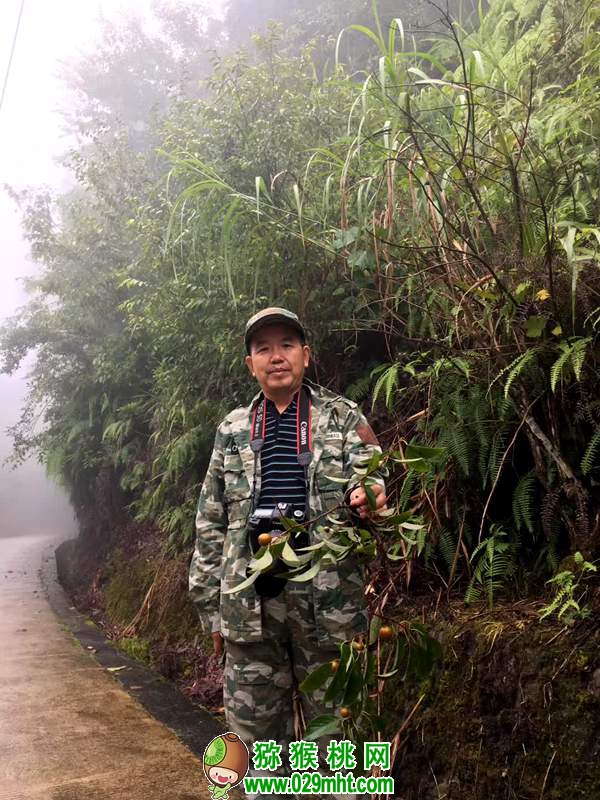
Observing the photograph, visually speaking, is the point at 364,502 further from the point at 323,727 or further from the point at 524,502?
the point at 524,502

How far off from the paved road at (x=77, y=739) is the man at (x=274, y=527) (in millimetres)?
713

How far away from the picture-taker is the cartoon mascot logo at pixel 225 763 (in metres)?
1.77

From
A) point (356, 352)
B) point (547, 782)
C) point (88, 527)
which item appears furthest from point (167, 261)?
point (88, 527)

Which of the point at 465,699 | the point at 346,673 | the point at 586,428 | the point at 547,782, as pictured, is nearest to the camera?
the point at 346,673

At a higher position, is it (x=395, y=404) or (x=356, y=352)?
(x=356, y=352)

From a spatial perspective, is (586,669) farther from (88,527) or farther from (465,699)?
(88,527)

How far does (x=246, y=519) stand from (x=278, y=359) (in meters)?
0.47

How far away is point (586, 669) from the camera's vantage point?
5.53ft

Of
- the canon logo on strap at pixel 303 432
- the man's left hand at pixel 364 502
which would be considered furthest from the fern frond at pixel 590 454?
the canon logo on strap at pixel 303 432

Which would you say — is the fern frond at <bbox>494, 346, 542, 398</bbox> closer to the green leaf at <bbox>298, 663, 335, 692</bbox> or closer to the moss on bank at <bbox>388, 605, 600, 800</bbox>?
the moss on bank at <bbox>388, 605, 600, 800</bbox>

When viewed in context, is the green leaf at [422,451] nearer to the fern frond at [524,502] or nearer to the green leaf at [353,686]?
the green leaf at [353,686]

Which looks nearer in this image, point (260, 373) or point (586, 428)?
point (260, 373)

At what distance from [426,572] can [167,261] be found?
106 inches

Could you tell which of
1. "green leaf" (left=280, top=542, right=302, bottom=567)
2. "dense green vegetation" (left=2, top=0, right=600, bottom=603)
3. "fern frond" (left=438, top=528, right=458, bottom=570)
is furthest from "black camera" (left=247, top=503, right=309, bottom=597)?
"fern frond" (left=438, top=528, right=458, bottom=570)
